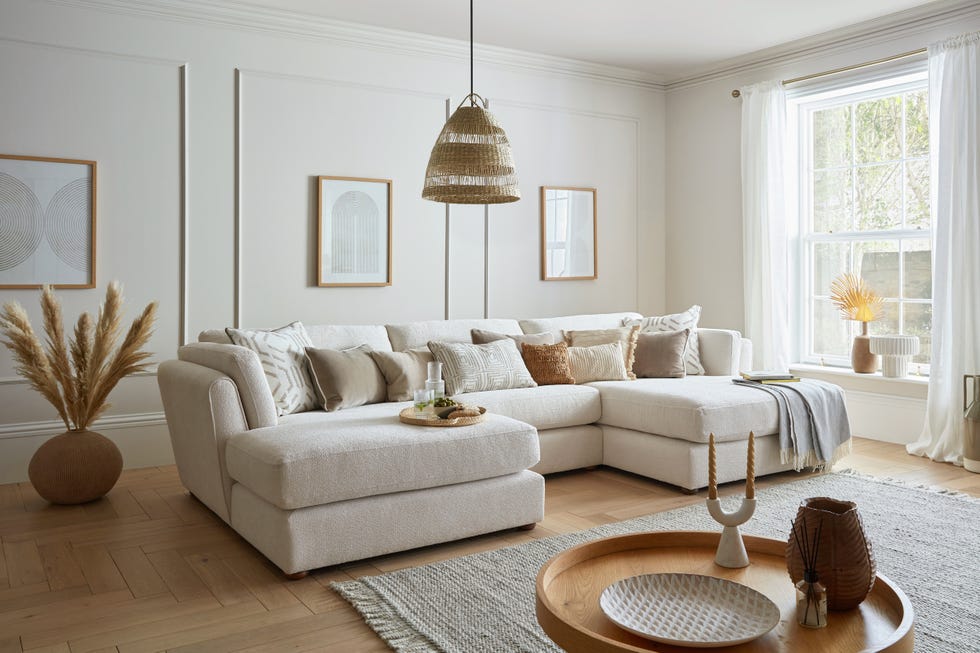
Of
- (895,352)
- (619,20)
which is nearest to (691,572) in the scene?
(895,352)

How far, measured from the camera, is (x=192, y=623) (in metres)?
2.49

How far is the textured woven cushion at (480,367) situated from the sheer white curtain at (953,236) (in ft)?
7.90

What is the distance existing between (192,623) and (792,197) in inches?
193

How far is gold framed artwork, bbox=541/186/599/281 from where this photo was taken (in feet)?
19.9

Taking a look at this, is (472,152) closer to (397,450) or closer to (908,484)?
(397,450)

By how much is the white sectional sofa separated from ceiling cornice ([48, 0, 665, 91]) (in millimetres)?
1946

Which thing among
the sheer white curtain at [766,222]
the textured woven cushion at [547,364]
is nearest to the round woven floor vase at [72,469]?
the textured woven cushion at [547,364]

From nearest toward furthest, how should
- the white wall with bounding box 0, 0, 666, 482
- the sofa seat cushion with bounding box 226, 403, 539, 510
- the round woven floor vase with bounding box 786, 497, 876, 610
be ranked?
the round woven floor vase with bounding box 786, 497, 876, 610 → the sofa seat cushion with bounding box 226, 403, 539, 510 → the white wall with bounding box 0, 0, 666, 482

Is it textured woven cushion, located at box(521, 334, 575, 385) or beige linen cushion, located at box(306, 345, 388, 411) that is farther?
textured woven cushion, located at box(521, 334, 575, 385)

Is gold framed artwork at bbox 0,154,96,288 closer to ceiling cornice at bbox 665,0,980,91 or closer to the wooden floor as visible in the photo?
the wooden floor

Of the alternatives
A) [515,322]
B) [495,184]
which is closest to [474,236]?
[515,322]

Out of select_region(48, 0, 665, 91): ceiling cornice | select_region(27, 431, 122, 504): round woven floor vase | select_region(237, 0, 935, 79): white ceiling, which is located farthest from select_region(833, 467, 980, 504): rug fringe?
select_region(27, 431, 122, 504): round woven floor vase

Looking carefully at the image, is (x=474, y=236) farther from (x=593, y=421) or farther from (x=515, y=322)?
(x=593, y=421)

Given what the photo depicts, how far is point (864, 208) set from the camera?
5469 millimetres
